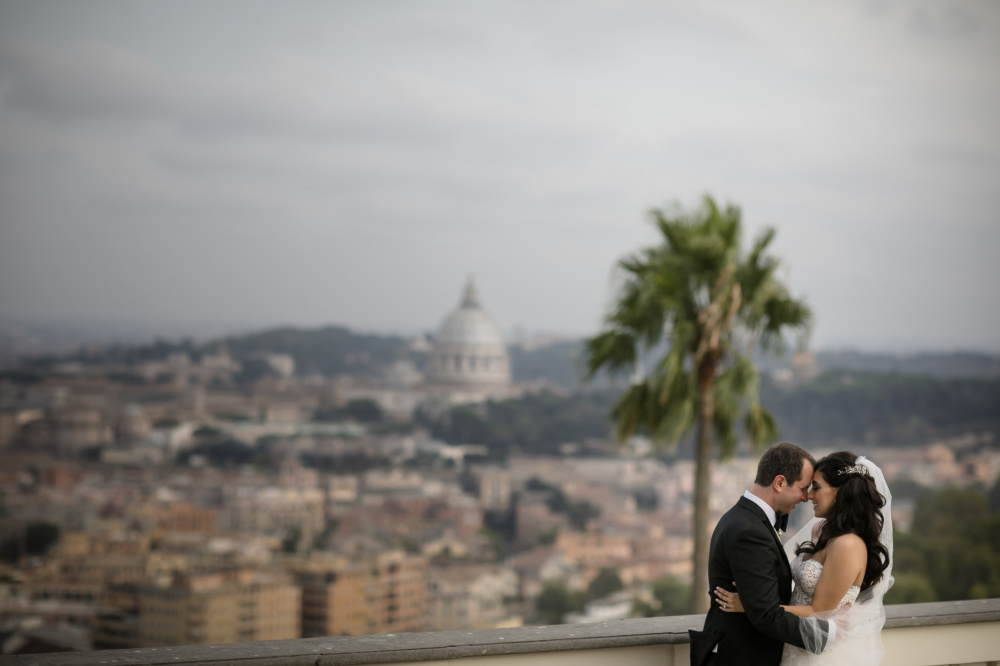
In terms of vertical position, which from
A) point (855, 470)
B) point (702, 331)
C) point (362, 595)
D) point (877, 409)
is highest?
point (702, 331)

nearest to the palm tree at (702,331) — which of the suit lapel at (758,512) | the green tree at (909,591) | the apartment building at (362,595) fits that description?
the suit lapel at (758,512)

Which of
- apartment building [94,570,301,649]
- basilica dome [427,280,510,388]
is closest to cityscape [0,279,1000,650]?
apartment building [94,570,301,649]

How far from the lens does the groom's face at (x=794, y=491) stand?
71.8 inches

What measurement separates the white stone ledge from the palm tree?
14.7 feet

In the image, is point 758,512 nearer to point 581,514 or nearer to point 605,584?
point 605,584

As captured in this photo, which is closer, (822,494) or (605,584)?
(822,494)

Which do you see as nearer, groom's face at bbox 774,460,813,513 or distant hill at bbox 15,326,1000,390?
groom's face at bbox 774,460,813,513

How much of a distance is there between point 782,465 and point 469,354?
222ft

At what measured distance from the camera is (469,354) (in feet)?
228

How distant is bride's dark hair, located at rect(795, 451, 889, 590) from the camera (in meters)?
1.83

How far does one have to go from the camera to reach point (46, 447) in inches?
1679

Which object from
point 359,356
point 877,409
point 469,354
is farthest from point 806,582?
point 469,354

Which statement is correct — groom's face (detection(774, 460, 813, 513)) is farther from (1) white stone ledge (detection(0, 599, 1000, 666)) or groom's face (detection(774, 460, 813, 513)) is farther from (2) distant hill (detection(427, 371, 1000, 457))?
(2) distant hill (detection(427, 371, 1000, 457))

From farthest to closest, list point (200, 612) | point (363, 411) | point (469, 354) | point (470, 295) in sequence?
point (469, 354), point (470, 295), point (363, 411), point (200, 612)
